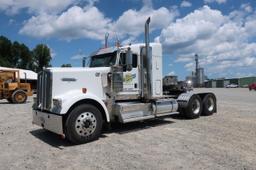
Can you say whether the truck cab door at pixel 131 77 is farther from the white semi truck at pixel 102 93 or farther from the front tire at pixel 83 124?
the front tire at pixel 83 124

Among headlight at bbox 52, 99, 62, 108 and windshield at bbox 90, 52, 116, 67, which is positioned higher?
windshield at bbox 90, 52, 116, 67

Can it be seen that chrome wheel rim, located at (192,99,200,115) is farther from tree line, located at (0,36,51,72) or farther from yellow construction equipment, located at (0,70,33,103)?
tree line, located at (0,36,51,72)

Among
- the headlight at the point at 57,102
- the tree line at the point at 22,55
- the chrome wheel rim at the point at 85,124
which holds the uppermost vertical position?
the tree line at the point at 22,55

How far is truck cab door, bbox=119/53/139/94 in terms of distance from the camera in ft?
27.0

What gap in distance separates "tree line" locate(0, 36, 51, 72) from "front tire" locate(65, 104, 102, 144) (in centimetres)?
4901

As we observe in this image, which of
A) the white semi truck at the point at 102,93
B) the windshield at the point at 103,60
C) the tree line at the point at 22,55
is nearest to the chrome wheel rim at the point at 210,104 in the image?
the white semi truck at the point at 102,93

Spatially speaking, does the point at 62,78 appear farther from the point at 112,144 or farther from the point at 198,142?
the point at 198,142

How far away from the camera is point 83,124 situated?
22.3 feet

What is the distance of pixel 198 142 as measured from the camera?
664cm

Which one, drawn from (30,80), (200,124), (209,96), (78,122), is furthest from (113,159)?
(30,80)

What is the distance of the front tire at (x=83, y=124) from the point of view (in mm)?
6559

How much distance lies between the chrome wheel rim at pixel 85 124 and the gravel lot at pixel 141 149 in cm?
34

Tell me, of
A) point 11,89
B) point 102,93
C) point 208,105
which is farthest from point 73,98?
point 11,89

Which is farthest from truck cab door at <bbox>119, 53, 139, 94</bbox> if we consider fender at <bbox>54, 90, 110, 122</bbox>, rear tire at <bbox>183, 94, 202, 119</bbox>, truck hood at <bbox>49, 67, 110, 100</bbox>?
rear tire at <bbox>183, 94, 202, 119</bbox>
